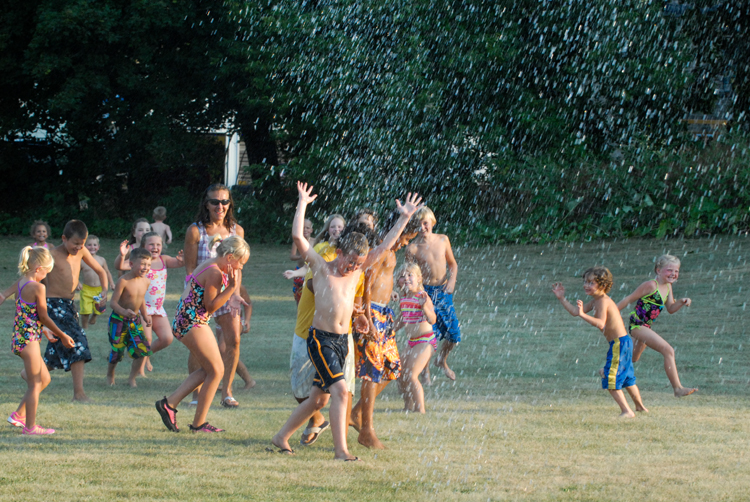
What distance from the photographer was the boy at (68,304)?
20.6 ft

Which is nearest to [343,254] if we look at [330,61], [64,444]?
[64,444]

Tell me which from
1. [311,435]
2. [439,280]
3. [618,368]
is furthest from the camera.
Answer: [439,280]

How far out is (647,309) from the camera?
674 cm

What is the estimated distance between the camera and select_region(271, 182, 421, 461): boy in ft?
15.5

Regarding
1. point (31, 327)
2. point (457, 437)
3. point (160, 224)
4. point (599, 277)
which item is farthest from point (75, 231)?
point (160, 224)

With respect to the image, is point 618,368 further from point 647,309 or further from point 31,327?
point 31,327

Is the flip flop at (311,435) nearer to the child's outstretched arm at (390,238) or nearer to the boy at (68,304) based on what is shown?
the child's outstretched arm at (390,238)

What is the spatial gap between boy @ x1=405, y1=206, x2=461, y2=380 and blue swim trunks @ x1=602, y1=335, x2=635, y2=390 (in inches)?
64.1

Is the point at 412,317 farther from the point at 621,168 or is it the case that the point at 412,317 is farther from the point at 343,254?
the point at 621,168

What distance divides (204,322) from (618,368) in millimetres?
2917

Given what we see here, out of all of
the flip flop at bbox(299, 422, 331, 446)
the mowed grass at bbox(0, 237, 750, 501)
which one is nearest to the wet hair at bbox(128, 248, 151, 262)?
the mowed grass at bbox(0, 237, 750, 501)

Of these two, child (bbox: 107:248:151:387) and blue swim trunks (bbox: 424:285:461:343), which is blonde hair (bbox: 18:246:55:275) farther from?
blue swim trunks (bbox: 424:285:461:343)

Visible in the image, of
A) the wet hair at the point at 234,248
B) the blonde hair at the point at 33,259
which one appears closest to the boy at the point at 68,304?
the blonde hair at the point at 33,259

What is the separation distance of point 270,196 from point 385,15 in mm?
6459
